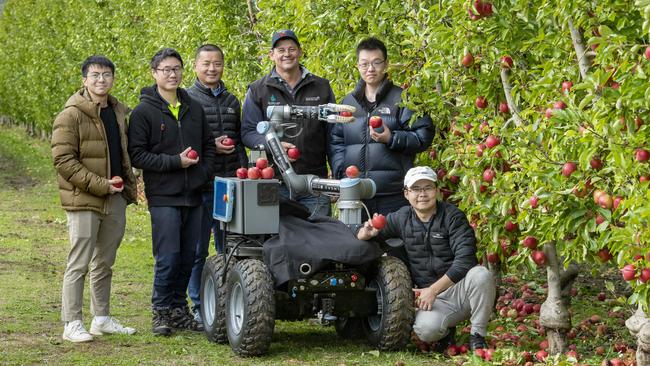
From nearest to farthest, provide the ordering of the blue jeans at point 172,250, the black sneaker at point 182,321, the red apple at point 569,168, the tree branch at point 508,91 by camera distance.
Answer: the red apple at point 569,168
the tree branch at point 508,91
the blue jeans at point 172,250
the black sneaker at point 182,321

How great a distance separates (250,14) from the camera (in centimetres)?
1464

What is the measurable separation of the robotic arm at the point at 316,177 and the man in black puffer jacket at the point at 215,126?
0.95m

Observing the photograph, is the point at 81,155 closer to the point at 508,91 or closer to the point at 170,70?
the point at 170,70

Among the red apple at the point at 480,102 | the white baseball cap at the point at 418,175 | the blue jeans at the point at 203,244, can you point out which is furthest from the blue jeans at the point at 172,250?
the red apple at the point at 480,102

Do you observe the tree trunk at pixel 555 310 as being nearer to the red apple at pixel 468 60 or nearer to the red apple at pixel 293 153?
the red apple at pixel 468 60

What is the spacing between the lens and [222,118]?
8.62 m

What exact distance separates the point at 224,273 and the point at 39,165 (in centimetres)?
2713

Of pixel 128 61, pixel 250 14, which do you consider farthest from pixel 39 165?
pixel 250 14

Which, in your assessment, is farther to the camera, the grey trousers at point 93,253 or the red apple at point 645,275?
the grey trousers at point 93,253

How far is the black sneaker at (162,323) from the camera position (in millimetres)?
8133

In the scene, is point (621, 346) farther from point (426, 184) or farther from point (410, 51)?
point (410, 51)

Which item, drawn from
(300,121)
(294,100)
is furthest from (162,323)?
(294,100)

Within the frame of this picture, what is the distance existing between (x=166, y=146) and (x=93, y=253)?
93cm

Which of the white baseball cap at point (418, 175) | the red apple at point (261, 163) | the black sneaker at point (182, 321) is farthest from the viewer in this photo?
the black sneaker at point (182, 321)
